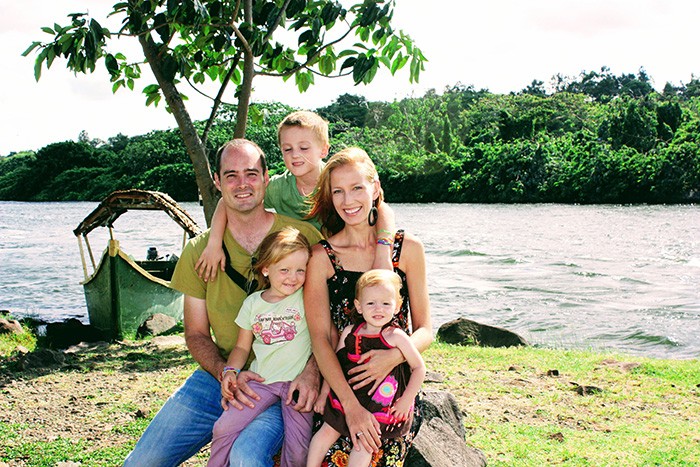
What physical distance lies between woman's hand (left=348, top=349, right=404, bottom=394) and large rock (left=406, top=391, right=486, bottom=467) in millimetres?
766

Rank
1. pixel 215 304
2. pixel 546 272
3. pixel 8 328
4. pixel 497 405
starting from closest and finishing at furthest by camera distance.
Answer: pixel 215 304 < pixel 497 405 < pixel 8 328 < pixel 546 272

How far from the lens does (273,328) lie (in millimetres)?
2982

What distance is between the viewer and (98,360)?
7406 mm

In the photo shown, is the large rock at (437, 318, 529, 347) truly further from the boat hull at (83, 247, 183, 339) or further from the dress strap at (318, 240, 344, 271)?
the dress strap at (318, 240, 344, 271)

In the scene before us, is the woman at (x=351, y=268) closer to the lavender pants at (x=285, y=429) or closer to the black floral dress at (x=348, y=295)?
the black floral dress at (x=348, y=295)

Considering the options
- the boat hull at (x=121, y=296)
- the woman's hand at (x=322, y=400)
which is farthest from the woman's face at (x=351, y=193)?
the boat hull at (x=121, y=296)

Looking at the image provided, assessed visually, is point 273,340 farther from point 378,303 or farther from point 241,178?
point 241,178

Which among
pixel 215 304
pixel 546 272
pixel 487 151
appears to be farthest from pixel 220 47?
pixel 487 151

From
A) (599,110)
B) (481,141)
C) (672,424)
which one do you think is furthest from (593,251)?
(599,110)

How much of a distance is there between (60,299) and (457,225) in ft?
69.0

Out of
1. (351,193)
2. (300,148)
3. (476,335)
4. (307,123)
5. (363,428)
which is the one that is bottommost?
(476,335)

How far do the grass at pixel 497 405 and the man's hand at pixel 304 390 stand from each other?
1.73m

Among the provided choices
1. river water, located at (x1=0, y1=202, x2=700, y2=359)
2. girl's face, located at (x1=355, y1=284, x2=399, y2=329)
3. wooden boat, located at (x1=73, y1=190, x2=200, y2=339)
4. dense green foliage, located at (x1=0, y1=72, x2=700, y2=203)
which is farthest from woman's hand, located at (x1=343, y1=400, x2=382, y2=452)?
dense green foliage, located at (x1=0, y1=72, x2=700, y2=203)

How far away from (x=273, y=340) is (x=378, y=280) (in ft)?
1.81
